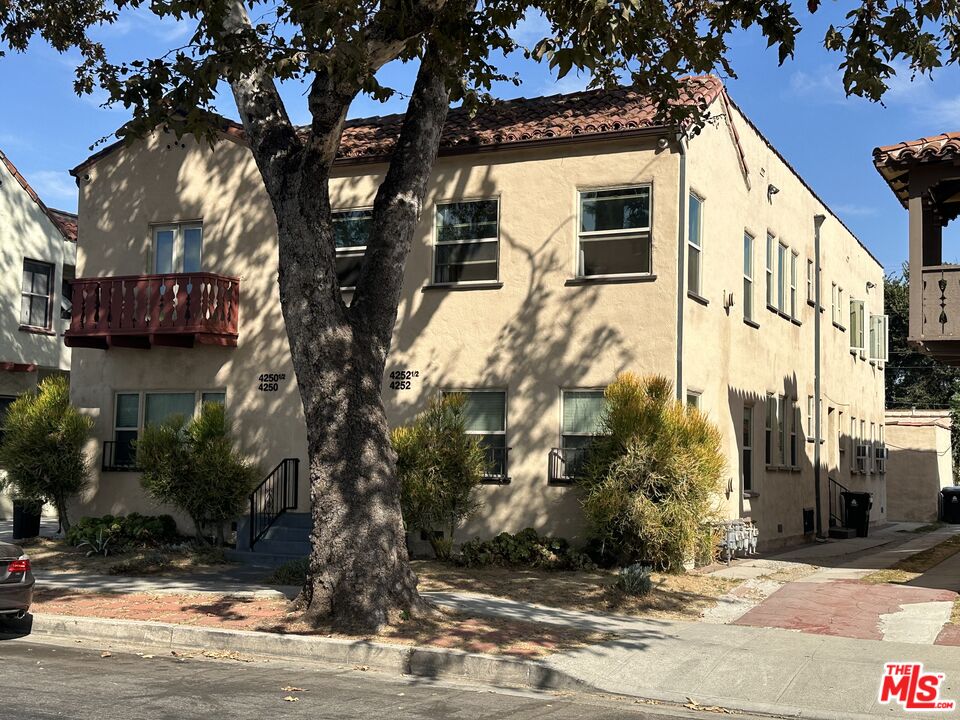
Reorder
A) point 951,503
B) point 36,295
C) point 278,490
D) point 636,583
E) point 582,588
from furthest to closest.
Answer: point 951,503 < point 36,295 < point 278,490 < point 582,588 < point 636,583

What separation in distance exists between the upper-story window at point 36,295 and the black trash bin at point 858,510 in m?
20.7

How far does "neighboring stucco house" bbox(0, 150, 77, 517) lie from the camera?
90.5 feet

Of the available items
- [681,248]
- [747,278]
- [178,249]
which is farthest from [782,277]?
[178,249]

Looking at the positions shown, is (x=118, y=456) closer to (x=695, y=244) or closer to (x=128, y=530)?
(x=128, y=530)

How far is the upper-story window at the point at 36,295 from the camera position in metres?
28.3

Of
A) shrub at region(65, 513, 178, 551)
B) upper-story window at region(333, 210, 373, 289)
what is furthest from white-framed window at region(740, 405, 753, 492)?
shrub at region(65, 513, 178, 551)

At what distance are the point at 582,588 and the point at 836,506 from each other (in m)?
14.0

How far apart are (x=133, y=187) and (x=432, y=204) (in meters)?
6.45

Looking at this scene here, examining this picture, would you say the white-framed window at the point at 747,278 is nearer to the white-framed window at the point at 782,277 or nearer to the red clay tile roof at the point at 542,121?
the white-framed window at the point at 782,277

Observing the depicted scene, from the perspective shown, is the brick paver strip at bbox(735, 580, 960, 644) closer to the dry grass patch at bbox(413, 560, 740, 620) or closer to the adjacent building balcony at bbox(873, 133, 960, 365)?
the dry grass patch at bbox(413, 560, 740, 620)

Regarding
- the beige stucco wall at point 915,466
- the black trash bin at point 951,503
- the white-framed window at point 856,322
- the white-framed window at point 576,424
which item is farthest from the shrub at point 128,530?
the beige stucco wall at point 915,466

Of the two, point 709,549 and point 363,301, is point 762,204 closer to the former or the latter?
point 709,549

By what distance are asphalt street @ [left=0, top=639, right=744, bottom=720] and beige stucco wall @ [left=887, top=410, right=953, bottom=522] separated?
2873 cm

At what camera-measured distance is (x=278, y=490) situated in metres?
19.2
